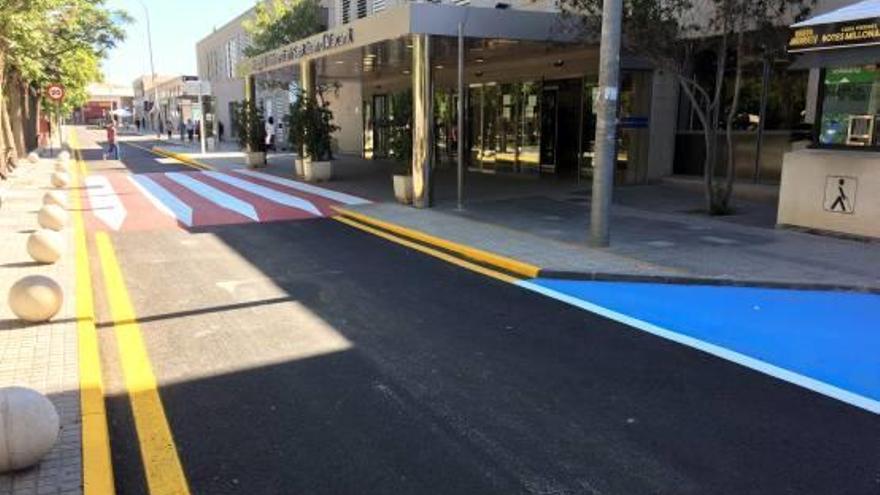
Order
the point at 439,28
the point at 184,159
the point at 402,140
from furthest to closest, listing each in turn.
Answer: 1. the point at 184,159
2. the point at 402,140
3. the point at 439,28

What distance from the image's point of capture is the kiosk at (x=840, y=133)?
399 inches

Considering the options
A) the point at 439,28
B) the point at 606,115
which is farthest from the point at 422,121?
the point at 606,115

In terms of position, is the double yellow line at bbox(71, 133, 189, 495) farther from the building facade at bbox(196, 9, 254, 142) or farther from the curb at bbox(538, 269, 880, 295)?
the building facade at bbox(196, 9, 254, 142)

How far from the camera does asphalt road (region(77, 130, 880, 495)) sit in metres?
4.09

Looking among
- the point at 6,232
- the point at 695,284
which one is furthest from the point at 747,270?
the point at 6,232

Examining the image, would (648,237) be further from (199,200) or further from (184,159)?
(184,159)

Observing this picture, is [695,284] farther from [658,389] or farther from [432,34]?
[432,34]

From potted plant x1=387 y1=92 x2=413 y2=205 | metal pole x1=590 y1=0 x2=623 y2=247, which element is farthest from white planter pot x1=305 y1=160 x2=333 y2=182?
metal pole x1=590 y1=0 x2=623 y2=247

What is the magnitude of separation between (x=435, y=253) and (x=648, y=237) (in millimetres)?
3333

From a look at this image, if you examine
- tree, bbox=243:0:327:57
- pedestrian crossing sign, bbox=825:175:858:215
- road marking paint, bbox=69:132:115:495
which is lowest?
road marking paint, bbox=69:132:115:495

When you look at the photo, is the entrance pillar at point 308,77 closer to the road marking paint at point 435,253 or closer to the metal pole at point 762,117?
the road marking paint at point 435,253

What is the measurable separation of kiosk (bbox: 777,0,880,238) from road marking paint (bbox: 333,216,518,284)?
18.5 ft

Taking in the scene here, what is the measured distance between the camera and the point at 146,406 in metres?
5.03

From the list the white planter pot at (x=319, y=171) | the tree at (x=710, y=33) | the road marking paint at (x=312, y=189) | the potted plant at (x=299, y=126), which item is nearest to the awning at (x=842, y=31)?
the tree at (x=710, y=33)
